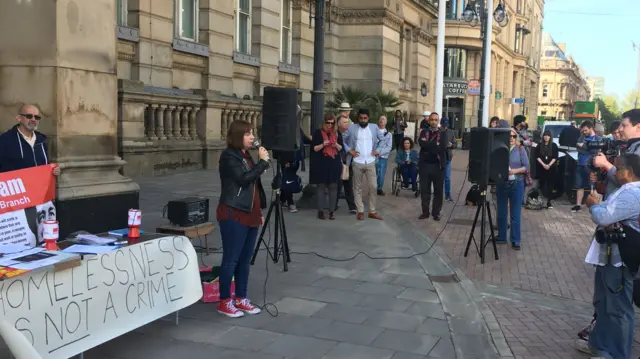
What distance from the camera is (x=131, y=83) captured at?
44.3 ft

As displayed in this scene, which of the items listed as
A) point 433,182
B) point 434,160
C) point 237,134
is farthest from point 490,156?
point 237,134

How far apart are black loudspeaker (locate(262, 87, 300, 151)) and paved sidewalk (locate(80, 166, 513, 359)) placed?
151 centimetres

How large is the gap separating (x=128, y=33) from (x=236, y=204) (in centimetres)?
1006

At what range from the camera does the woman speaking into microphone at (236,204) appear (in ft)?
17.6

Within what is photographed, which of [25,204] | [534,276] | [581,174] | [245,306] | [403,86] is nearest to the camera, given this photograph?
[25,204]

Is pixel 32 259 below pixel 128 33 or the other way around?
below

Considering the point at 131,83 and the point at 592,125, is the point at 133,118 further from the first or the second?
the point at 592,125

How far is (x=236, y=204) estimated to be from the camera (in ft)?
17.5

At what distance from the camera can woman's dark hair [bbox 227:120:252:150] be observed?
5.40 m

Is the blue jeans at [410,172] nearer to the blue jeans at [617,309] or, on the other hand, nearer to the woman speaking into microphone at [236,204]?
the woman speaking into microphone at [236,204]

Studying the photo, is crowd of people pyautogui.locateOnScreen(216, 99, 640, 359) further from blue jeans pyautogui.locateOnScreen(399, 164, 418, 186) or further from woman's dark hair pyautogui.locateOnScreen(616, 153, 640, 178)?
blue jeans pyautogui.locateOnScreen(399, 164, 418, 186)

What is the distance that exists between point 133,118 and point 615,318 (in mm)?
11401

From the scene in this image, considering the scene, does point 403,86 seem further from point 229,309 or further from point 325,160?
point 229,309

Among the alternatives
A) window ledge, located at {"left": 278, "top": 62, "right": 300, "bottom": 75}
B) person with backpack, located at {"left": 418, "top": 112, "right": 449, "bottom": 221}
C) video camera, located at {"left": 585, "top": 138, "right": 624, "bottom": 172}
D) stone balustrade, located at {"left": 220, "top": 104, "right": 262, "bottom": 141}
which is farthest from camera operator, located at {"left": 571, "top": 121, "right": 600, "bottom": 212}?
window ledge, located at {"left": 278, "top": 62, "right": 300, "bottom": 75}
